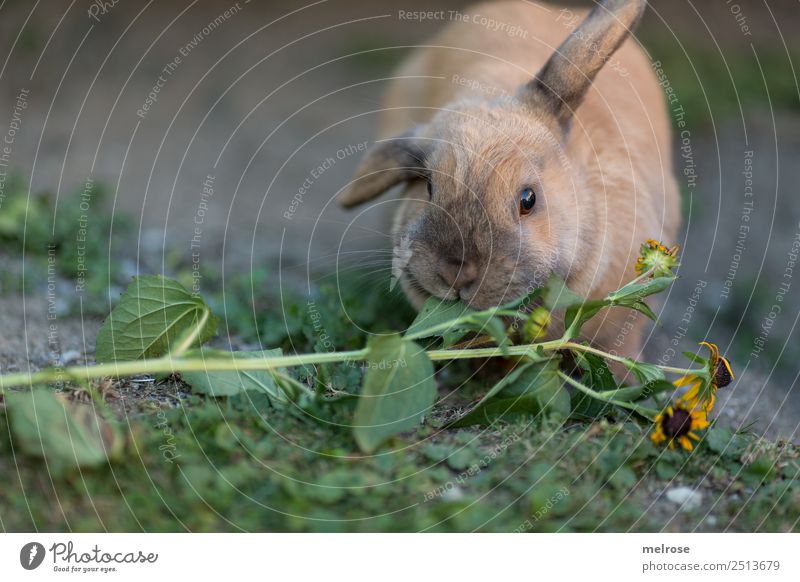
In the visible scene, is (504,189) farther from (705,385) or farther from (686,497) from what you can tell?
(686,497)

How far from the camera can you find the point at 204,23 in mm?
8852

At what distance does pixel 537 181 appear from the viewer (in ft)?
12.6

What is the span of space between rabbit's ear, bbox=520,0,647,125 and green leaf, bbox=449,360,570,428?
4.85 ft

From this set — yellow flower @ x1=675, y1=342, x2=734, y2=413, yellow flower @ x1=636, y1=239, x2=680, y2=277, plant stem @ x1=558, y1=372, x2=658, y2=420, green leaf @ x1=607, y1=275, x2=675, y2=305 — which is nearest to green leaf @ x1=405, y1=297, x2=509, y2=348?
plant stem @ x1=558, y1=372, x2=658, y2=420

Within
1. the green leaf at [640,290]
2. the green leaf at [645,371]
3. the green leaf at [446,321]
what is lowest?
the green leaf at [645,371]

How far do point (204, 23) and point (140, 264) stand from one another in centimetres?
436

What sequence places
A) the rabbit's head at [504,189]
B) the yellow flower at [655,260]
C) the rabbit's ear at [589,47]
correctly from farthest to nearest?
the rabbit's ear at [589,47] < the yellow flower at [655,260] < the rabbit's head at [504,189]

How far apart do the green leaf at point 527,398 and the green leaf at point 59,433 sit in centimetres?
145

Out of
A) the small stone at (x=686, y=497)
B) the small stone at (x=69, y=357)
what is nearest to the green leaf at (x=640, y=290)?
the small stone at (x=686, y=497)

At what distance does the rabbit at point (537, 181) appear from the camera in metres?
3.57

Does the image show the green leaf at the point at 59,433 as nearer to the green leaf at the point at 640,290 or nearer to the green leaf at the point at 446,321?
the green leaf at the point at 446,321

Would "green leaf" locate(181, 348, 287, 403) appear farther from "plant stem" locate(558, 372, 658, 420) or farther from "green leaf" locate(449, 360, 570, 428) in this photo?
"plant stem" locate(558, 372, 658, 420)

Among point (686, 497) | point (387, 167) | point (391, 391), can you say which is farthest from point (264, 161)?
point (686, 497)

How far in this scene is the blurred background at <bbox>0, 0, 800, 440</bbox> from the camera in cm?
519
